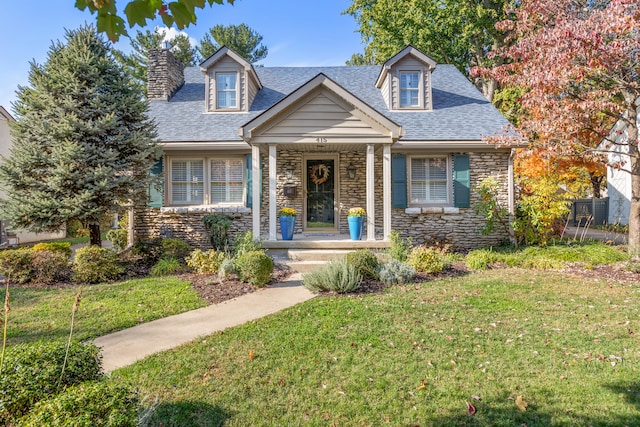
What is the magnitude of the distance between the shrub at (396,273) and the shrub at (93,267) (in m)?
5.13

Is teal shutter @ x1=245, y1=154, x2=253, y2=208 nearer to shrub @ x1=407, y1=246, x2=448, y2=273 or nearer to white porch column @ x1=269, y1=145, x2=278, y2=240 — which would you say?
white porch column @ x1=269, y1=145, x2=278, y2=240

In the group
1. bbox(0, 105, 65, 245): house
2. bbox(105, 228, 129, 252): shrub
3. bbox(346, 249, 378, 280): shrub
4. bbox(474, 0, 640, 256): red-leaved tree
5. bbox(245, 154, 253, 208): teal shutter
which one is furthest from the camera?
bbox(0, 105, 65, 245): house

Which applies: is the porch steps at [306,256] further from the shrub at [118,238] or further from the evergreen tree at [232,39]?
the evergreen tree at [232,39]

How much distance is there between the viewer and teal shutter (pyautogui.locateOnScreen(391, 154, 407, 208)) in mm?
9781

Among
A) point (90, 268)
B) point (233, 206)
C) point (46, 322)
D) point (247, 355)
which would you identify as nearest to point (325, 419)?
point (247, 355)

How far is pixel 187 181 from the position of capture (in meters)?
10.0

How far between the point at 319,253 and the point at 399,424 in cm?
552

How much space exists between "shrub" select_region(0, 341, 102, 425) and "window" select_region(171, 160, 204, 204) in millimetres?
7977

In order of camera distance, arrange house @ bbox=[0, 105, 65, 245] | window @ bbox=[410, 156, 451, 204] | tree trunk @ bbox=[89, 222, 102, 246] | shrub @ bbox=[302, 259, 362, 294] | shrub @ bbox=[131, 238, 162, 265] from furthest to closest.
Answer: house @ bbox=[0, 105, 65, 245], window @ bbox=[410, 156, 451, 204], shrub @ bbox=[131, 238, 162, 265], tree trunk @ bbox=[89, 222, 102, 246], shrub @ bbox=[302, 259, 362, 294]

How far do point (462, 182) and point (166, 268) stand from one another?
7.75m

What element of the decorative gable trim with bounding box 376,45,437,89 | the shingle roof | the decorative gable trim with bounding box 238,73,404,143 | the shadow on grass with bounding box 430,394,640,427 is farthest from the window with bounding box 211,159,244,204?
the shadow on grass with bounding box 430,394,640,427

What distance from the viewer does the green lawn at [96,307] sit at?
4.32 meters

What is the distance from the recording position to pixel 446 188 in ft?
33.1

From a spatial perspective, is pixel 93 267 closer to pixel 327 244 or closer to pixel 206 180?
pixel 206 180
